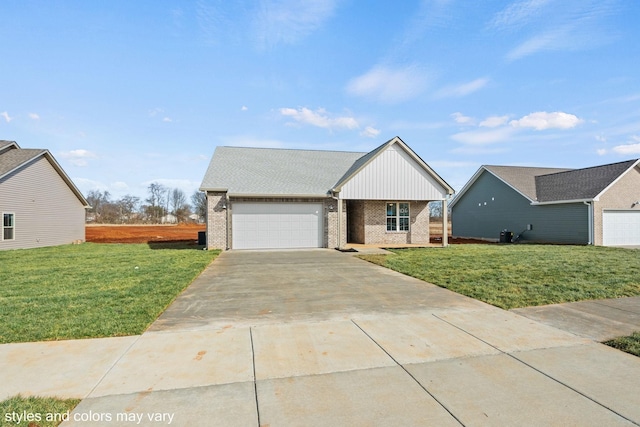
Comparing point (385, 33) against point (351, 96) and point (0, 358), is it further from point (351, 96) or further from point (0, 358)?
point (0, 358)

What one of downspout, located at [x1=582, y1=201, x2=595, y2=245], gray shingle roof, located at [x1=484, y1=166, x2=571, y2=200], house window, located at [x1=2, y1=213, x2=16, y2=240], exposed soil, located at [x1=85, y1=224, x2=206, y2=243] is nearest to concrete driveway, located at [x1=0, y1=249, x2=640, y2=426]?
downspout, located at [x1=582, y1=201, x2=595, y2=245]

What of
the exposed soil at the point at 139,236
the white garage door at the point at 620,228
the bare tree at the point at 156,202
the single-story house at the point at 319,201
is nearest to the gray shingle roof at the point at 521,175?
the white garage door at the point at 620,228

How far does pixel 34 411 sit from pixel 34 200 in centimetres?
2252

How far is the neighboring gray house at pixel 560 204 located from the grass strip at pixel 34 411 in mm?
24437

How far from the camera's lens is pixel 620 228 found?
20.1 m

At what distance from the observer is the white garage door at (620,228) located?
19672 millimetres

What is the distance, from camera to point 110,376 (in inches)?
135

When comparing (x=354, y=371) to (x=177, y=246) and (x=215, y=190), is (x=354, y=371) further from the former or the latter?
(x=177, y=246)

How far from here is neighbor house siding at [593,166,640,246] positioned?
1936 centimetres

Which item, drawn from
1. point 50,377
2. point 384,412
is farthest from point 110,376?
point 384,412

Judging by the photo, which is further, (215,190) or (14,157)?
(14,157)

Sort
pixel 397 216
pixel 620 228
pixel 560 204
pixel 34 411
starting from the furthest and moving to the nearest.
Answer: pixel 560 204 < pixel 620 228 < pixel 397 216 < pixel 34 411

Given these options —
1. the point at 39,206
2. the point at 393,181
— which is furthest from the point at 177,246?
the point at 393,181

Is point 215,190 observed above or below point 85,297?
above
